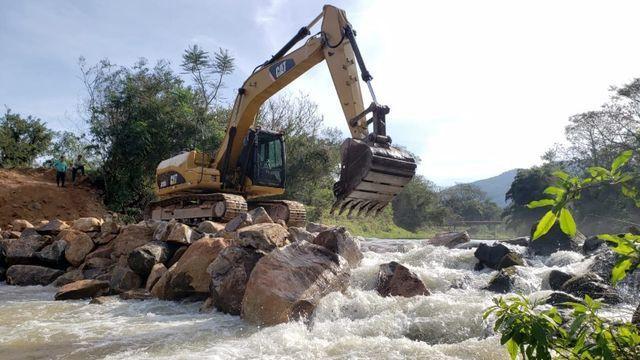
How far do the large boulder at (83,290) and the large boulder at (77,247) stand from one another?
2991 millimetres

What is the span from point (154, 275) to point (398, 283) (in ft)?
13.6

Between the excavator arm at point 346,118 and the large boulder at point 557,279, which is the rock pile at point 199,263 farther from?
the large boulder at point 557,279

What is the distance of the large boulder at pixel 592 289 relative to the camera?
6.47m

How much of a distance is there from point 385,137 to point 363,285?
7.29 feet

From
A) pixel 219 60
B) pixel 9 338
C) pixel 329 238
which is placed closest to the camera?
pixel 9 338

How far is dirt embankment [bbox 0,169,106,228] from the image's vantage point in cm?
1722

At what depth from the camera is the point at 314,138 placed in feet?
95.9

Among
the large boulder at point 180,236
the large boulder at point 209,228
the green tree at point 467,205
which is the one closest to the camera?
the large boulder at point 180,236

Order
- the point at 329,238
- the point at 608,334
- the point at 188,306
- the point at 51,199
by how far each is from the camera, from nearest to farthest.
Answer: the point at 608,334 → the point at 188,306 → the point at 329,238 → the point at 51,199

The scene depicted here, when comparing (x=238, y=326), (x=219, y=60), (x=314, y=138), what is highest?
(x=219, y=60)

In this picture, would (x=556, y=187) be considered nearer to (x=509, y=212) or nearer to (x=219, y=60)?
(x=219, y=60)

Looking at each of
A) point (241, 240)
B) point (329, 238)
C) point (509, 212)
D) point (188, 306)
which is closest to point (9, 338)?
point (188, 306)

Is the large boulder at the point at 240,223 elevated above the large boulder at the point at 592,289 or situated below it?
above

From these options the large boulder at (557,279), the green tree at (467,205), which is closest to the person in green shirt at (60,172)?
the large boulder at (557,279)
